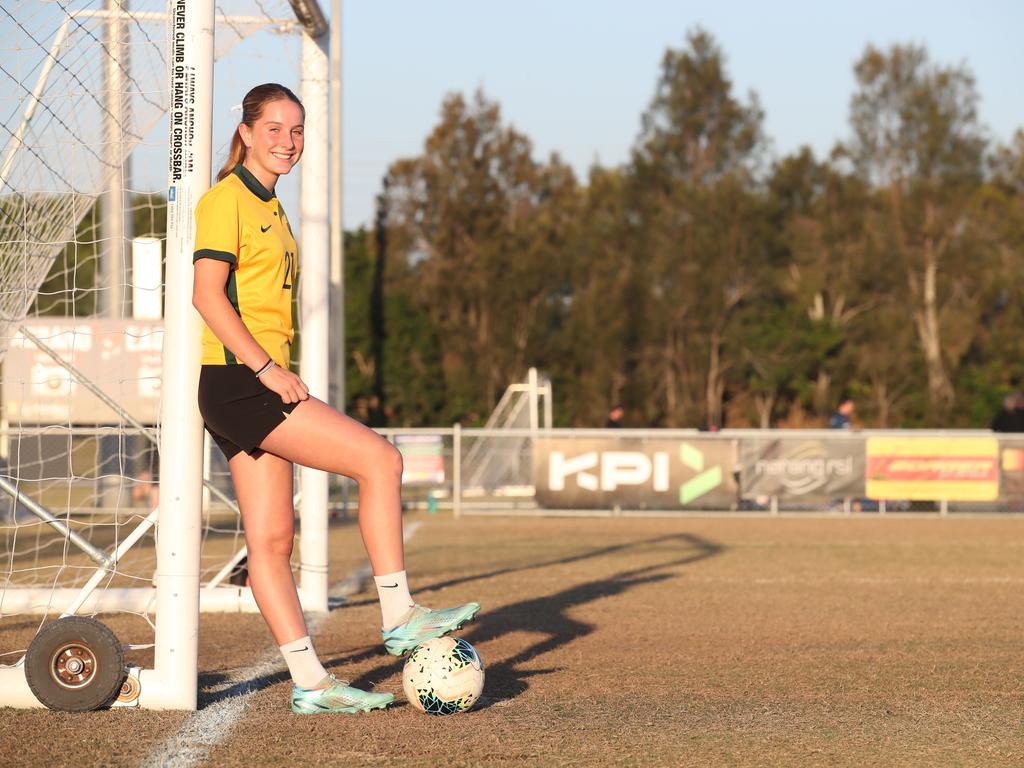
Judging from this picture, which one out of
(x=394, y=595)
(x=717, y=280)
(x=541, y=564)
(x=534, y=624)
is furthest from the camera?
(x=717, y=280)

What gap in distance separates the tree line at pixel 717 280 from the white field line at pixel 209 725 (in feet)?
128

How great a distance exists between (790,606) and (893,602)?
2.60 ft

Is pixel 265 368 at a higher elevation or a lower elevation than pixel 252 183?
lower

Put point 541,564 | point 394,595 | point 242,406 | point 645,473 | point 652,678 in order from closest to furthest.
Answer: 1. point 242,406
2. point 394,595
3. point 652,678
4. point 541,564
5. point 645,473

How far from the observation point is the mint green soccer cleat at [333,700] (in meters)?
4.66

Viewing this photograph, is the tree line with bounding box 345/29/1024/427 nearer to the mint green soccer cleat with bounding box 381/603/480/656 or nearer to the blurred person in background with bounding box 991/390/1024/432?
the blurred person in background with bounding box 991/390/1024/432

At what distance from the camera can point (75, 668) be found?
186 inches

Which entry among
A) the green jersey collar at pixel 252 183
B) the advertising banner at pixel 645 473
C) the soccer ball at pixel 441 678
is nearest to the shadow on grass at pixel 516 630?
the soccer ball at pixel 441 678

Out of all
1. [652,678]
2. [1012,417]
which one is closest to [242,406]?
[652,678]

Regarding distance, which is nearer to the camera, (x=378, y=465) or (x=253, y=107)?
(x=378, y=465)

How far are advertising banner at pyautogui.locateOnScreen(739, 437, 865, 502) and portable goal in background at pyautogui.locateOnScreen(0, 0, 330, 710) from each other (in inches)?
427

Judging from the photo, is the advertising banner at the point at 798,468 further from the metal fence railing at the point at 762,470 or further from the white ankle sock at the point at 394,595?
the white ankle sock at the point at 394,595

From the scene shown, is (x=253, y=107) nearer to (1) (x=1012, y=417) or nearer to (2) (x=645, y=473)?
(2) (x=645, y=473)

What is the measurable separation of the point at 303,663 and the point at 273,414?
890mm
